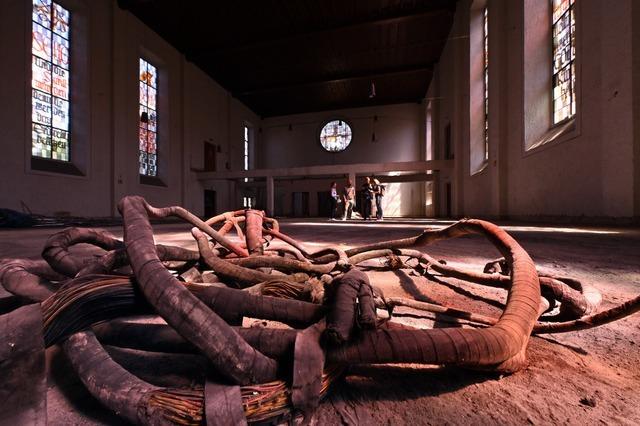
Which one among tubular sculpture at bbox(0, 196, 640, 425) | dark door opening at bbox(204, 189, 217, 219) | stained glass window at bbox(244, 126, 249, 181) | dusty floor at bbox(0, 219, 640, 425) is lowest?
dusty floor at bbox(0, 219, 640, 425)

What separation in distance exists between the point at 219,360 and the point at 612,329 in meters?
1.09

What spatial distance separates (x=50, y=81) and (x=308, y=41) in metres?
9.05

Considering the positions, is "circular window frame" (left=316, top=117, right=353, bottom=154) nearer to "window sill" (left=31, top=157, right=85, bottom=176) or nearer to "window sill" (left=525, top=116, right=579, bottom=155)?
"window sill" (left=525, top=116, right=579, bottom=155)

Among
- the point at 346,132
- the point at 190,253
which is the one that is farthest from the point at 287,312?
the point at 346,132

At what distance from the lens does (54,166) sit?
316 inches

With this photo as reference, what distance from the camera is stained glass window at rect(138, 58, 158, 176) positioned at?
11094 mm

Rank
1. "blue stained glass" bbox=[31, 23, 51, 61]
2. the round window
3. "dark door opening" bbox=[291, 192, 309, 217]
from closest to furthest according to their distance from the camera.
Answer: "blue stained glass" bbox=[31, 23, 51, 61] < the round window < "dark door opening" bbox=[291, 192, 309, 217]

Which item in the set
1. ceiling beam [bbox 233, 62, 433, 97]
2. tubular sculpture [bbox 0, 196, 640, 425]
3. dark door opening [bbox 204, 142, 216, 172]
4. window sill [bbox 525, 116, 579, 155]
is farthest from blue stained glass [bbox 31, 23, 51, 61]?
window sill [bbox 525, 116, 579, 155]

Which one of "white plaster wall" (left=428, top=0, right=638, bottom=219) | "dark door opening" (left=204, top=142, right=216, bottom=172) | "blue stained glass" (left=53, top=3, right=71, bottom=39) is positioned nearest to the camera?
"white plaster wall" (left=428, top=0, right=638, bottom=219)

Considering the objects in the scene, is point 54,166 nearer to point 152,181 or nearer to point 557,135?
point 152,181

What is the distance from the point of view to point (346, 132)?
1975cm

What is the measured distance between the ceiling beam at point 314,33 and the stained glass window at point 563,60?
5.06m

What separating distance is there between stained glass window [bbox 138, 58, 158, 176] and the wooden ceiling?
1842 mm

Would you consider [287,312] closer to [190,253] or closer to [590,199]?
[190,253]
